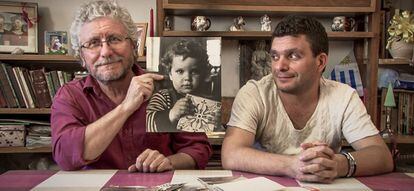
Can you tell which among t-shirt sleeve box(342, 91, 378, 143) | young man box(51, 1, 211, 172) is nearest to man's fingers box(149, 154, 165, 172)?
young man box(51, 1, 211, 172)

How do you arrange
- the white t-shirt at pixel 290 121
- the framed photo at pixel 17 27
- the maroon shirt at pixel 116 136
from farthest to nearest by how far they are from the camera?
the framed photo at pixel 17 27, the white t-shirt at pixel 290 121, the maroon shirt at pixel 116 136

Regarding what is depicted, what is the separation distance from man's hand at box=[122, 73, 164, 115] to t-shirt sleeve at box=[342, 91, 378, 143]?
2.16 feet

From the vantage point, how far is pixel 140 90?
1.28 metres

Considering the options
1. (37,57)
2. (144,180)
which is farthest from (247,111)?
(37,57)

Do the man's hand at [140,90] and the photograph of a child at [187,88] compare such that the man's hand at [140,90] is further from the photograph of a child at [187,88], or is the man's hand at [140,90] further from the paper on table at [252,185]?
the paper on table at [252,185]

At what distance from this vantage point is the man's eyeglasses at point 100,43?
53.3 inches

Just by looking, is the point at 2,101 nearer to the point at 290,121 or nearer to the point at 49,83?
the point at 49,83

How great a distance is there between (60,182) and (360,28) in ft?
7.14

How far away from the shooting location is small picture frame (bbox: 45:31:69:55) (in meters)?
2.50

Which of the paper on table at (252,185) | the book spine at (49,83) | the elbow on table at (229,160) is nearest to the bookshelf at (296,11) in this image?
the book spine at (49,83)

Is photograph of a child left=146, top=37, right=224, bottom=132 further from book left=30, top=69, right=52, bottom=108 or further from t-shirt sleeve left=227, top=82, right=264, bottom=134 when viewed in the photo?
book left=30, top=69, right=52, bottom=108

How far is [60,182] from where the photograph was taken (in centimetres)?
106

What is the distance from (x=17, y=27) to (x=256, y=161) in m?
1.94

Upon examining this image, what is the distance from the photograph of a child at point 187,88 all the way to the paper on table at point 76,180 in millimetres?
213
